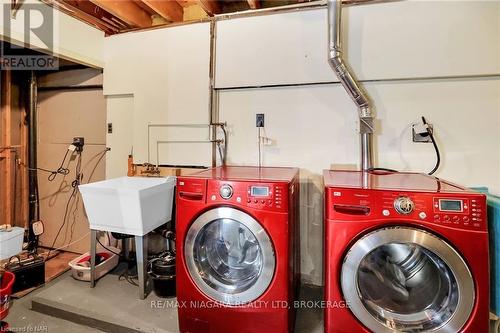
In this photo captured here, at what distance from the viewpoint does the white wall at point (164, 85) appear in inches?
98.4

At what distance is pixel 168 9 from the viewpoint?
2.52 m

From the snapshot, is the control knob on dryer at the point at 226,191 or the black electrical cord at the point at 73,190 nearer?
the control knob on dryer at the point at 226,191

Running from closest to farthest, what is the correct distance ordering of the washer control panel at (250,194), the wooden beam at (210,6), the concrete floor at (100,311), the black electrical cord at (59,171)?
1. the washer control panel at (250,194)
2. the concrete floor at (100,311)
3. the wooden beam at (210,6)
4. the black electrical cord at (59,171)

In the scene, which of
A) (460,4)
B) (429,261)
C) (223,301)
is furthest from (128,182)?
(460,4)

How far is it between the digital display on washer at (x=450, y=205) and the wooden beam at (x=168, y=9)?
2.60 meters

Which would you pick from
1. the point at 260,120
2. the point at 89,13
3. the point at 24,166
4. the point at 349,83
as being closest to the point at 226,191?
the point at 260,120

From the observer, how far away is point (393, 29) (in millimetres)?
2021

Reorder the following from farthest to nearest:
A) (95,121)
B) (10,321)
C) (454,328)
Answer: (95,121)
(10,321)
(454,328)

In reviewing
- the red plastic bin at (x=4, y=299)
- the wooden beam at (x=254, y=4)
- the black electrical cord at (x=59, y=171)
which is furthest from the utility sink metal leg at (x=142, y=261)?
the wooden beam at (x=254, y=4)

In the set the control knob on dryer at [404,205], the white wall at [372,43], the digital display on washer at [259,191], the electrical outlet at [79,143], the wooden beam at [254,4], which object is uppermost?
the wooden beam at [254,4]

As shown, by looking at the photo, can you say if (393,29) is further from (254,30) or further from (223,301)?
(223,301)

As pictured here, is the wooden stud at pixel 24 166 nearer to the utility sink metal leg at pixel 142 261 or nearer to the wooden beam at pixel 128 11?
the wooden beam at pixel 128 11

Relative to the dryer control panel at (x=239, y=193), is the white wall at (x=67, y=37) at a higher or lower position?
higher

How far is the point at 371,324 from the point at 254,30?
2286 millimetres
